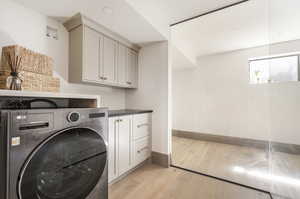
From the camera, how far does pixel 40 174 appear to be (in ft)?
2.27

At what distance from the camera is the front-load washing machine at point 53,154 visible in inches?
23.3

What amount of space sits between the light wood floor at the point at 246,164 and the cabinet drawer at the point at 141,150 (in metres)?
0.52

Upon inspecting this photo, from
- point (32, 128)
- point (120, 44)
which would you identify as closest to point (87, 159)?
point (32, 128)

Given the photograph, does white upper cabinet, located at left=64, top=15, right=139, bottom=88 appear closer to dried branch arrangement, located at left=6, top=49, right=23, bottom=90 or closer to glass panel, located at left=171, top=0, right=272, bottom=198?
dried branch arrangement, located at left=6, top=49, right=23, bottom=90

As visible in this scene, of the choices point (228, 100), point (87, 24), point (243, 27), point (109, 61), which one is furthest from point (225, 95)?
point (87, 24)

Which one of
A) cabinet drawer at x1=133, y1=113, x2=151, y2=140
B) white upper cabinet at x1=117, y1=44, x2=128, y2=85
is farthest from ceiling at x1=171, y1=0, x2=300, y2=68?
cabinet drawer at x1=133, y1=113, x2=151, y2=140

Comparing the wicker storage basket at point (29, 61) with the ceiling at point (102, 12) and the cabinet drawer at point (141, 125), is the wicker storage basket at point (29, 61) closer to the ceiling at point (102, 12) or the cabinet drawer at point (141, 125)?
the ceiling at point (102, 12)

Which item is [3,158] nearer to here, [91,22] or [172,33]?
[91,22]

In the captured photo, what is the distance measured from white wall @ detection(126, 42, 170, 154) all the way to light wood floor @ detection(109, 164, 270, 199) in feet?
1.43

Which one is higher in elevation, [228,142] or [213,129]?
[213,129]

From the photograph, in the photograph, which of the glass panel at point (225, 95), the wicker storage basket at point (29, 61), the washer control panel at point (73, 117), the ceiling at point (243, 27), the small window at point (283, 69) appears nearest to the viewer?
the washer control panel at point (73, 117)

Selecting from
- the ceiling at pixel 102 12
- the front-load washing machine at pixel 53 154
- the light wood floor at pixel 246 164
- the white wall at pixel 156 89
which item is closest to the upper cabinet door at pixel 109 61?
the ceiling at pixel 102 12

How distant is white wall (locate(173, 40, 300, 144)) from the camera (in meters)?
2.19

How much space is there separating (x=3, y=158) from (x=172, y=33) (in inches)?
95.4
